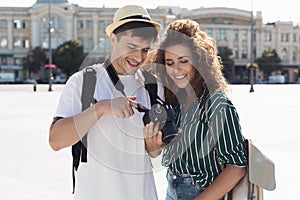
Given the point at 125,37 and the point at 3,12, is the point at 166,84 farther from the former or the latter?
the point at 3,12

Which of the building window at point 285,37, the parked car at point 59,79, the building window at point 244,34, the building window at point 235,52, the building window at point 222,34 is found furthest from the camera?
the building window at point 285,37

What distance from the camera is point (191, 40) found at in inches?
76.3

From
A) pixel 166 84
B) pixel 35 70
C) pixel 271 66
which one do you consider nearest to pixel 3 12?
pixel 35 70

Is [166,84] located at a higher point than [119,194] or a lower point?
higher

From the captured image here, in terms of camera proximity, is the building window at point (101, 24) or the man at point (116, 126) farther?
the building window at point (101, 24)

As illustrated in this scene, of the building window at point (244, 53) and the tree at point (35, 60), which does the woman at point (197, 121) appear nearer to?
the tree at point (35, 60)

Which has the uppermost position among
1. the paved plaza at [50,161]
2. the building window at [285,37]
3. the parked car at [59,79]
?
the building window at [285,37]

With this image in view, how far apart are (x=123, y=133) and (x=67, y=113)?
9.6 inches

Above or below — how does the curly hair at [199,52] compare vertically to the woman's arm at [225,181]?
above

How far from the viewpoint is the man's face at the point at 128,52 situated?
6.20ft

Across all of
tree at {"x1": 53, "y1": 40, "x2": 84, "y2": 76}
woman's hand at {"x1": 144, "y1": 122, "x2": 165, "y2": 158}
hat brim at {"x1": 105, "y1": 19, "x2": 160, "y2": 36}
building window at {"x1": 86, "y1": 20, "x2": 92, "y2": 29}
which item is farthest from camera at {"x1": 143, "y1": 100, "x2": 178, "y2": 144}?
building window at {"x1": 86, "y1": 20, "x2": 92, "y2": 29}

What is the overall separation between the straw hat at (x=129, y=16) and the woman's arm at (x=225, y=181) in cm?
68

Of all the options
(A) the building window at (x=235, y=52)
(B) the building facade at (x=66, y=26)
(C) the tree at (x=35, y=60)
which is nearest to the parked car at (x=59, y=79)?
(C) the tree at (x=35, y=60)

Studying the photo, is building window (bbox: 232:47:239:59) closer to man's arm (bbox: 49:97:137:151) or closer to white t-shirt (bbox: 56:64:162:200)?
white t-shirt (bbox: 56:64:162:200)
